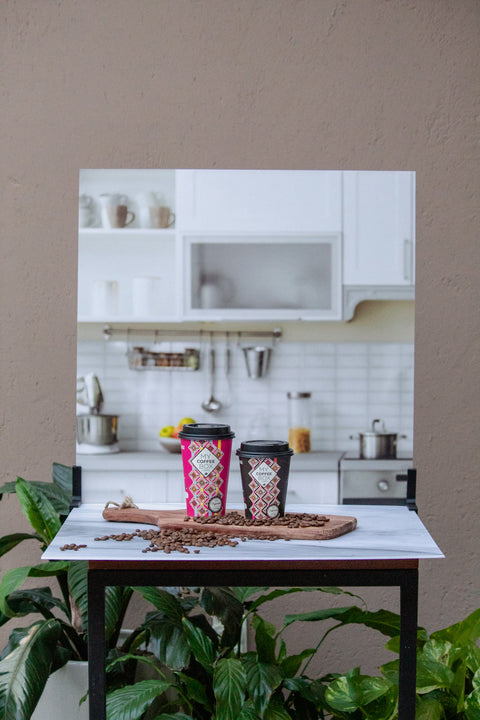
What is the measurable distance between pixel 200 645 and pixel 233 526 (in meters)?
0.47

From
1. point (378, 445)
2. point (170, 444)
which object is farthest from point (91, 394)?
point (378, 445)

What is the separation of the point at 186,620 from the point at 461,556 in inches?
43.4

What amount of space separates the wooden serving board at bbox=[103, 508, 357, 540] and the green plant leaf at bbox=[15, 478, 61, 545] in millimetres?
329

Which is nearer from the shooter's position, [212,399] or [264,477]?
[264,477]

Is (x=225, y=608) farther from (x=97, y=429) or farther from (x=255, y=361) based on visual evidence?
(x=255, y=361)

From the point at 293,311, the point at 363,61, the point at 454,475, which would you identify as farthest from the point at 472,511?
the point at 363,61

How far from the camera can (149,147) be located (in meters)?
2.60

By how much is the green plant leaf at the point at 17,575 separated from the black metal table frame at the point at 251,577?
0.34 m

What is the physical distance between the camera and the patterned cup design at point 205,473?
1.63 meters

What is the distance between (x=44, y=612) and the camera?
6.77ft

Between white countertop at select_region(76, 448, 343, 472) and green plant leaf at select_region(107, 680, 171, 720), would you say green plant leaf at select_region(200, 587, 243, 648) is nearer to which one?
green plant leaf at select_region(107, 680, 171, 720)

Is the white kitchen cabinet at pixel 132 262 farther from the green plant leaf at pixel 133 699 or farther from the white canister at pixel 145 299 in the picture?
the green plant leaf at pixel 133 699

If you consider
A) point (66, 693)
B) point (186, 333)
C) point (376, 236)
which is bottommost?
point (66, 693)

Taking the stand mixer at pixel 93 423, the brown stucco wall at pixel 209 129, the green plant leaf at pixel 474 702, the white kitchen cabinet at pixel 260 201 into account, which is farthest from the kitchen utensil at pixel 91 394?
the green plant leaf at pixel 474 702
